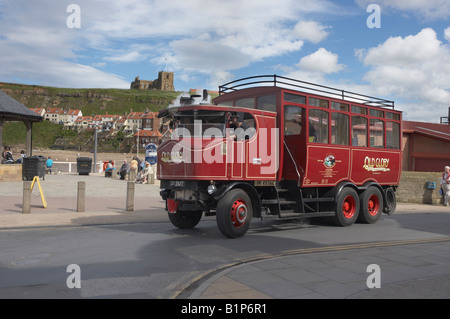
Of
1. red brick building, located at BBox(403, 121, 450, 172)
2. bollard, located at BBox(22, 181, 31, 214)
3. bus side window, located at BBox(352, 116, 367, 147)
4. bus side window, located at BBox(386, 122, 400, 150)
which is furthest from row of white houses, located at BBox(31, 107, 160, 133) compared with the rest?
bus side window, located at BBox(352, 116, 367, 147)

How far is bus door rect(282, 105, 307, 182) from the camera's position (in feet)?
34.5

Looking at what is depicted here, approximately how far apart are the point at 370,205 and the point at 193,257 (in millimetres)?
7378

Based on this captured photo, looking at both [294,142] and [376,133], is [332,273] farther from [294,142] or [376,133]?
[376,133]

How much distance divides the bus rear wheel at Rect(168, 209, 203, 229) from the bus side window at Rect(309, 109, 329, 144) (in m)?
3.50

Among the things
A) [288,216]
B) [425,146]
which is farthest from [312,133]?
[425,146]

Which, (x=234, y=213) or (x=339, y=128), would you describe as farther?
(x=339, y=128)

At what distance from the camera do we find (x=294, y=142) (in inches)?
419

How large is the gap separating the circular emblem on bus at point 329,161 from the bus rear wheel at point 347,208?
86 centimetres

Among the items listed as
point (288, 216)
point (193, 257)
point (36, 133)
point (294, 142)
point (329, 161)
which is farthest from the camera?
point (36, 133)

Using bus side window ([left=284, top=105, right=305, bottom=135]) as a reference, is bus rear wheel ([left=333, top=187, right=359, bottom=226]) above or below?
below

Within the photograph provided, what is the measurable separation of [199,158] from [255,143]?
1505 mm

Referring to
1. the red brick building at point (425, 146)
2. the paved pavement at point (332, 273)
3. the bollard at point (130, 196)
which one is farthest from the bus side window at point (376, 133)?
the red brick building at point (425, 146)

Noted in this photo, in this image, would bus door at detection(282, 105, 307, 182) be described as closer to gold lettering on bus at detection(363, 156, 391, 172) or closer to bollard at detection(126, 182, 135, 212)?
gold lettering on bus at detection(363, 156, 391, 172)

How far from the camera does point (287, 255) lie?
25.0 feet
